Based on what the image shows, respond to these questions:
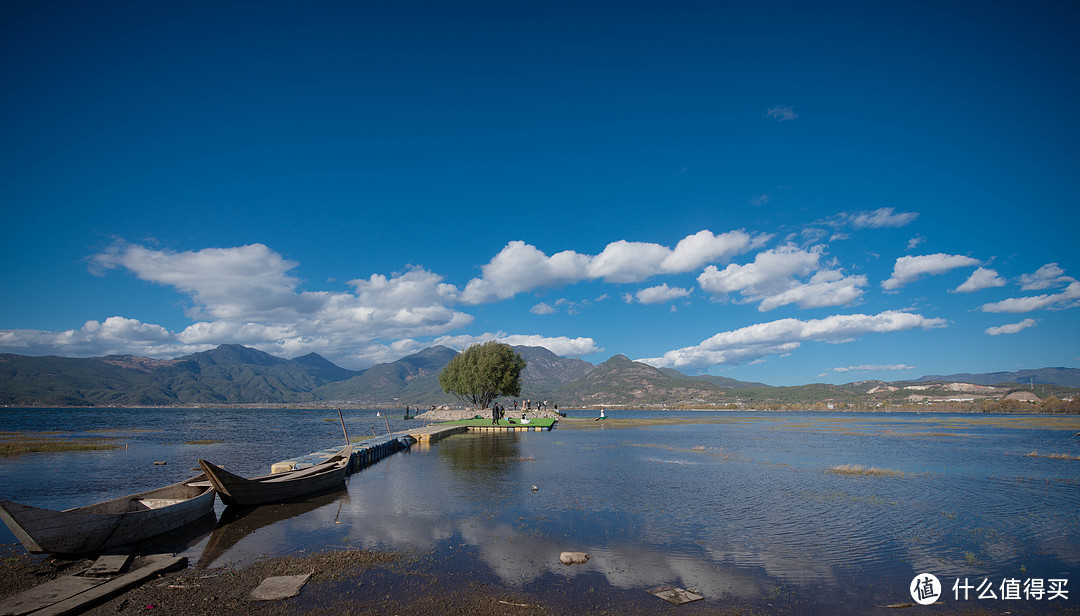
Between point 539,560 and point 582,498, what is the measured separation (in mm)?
9347

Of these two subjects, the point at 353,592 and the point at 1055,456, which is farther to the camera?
the point at 1055,456

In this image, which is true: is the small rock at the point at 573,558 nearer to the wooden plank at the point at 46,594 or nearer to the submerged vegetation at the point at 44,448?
the wooden plank at the point at 46,594

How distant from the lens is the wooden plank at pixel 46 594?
1012 cm

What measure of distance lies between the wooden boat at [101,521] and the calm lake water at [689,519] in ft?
2.84

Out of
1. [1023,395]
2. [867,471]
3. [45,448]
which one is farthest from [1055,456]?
[1023,395]

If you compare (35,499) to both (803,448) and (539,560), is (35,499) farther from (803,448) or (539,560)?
(803,448)

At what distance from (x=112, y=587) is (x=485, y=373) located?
262 ft

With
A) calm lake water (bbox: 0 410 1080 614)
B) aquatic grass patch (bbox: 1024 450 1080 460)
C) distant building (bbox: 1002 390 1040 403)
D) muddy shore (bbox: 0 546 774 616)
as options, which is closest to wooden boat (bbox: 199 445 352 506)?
calm lake water (bbox: 0 410 1080 614)

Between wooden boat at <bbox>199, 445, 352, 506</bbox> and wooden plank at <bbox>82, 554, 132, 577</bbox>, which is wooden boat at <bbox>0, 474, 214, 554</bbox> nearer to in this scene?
wooden boat at <bbox>199, 445, 352, 506</bbox>

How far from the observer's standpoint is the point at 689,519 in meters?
19.3

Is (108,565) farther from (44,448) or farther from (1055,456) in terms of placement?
(1055,456)

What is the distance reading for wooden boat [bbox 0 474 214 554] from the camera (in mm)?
13242

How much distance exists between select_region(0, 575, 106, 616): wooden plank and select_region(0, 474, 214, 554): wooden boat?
77.2 inches

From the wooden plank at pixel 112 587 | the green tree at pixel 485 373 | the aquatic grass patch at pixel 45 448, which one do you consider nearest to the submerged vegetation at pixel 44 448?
the aquatic grass patch at pixel 45 448
